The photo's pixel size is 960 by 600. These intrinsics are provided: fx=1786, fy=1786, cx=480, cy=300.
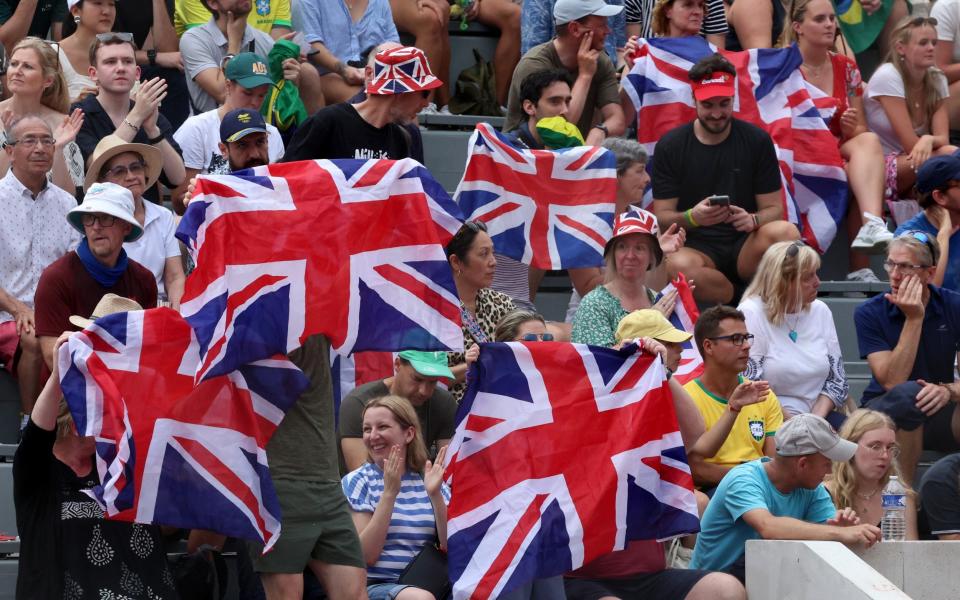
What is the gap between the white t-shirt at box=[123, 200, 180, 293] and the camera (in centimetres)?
866

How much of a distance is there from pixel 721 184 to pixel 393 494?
12.0 ft

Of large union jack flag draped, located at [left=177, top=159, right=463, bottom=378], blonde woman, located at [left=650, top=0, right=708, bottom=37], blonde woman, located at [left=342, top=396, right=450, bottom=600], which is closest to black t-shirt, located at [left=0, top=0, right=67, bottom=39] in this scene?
blonde woman, located at [left=650, top=0, right=708, bottom=37]

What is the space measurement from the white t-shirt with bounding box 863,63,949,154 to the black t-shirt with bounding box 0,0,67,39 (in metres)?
5.06

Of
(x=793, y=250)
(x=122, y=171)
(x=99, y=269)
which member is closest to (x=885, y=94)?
(x=793, y=250)

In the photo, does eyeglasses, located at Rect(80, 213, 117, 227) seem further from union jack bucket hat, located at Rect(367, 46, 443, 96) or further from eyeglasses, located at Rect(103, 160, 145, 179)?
union jack bucket hat, located at Rect(367, 46, 443, 96)

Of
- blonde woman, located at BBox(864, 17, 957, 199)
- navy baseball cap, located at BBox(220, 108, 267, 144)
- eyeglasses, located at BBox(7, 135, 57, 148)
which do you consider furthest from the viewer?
blonde woman, located at BBox(864, 17, 957, 199)

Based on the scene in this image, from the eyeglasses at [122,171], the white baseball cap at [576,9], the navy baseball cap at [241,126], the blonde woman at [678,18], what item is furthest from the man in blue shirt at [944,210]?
the eyeglasses at [122,171]

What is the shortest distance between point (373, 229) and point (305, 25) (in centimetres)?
439

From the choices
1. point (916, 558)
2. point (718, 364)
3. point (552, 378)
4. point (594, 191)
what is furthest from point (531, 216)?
point (916, 558)

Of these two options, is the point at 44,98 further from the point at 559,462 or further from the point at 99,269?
the point at 559,462

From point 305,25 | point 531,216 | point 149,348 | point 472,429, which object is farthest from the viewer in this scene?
point 305,25

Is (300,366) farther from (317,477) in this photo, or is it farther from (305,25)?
(305,25)

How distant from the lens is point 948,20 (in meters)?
12.0

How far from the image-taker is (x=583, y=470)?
723 centimetres
